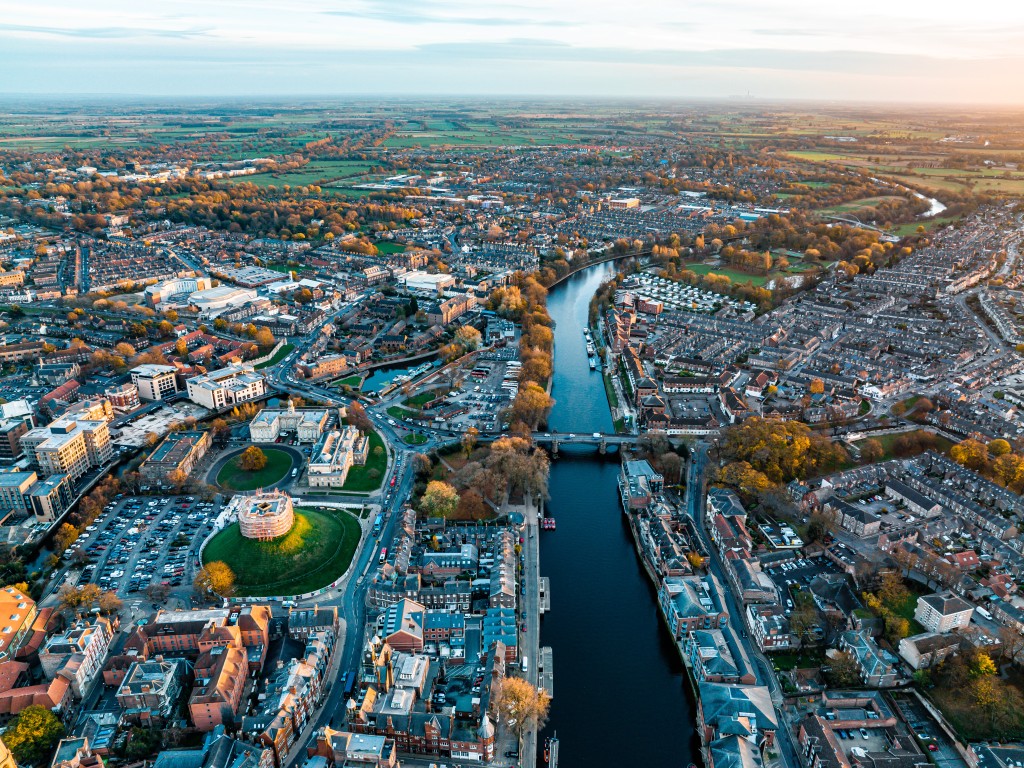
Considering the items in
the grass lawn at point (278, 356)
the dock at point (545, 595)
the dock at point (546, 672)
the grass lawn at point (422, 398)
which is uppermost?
the grass lawn at point (422, 398)

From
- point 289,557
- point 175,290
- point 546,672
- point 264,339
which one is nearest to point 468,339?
point 264,339

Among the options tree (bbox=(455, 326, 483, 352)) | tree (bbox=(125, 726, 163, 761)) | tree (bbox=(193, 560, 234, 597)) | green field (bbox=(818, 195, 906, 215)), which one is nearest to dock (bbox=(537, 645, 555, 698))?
tree (bbox=(125, 726, 163, 761))

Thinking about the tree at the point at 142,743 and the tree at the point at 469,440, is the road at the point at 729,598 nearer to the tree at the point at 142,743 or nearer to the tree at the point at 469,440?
the tree at the point at 469,440

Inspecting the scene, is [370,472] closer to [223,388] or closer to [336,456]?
[336,456]

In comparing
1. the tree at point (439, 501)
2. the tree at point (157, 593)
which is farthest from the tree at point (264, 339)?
the tree at point (157, 593)

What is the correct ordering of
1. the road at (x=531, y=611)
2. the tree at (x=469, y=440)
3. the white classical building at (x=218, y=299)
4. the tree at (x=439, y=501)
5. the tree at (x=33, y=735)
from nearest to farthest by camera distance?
the tree at (x=33, y=735), the road at (x=531, y=611), the tree at (x=439, y=501), the tree at (x=469, y=440), the white classical building at (x=218, y=299)

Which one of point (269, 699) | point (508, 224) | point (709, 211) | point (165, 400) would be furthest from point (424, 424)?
point (709, 211)

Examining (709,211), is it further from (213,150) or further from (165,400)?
(213,150)

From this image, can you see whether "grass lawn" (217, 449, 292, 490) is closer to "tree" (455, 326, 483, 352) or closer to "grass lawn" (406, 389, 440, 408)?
"grass lawn" (406, 389, 440, 408)
